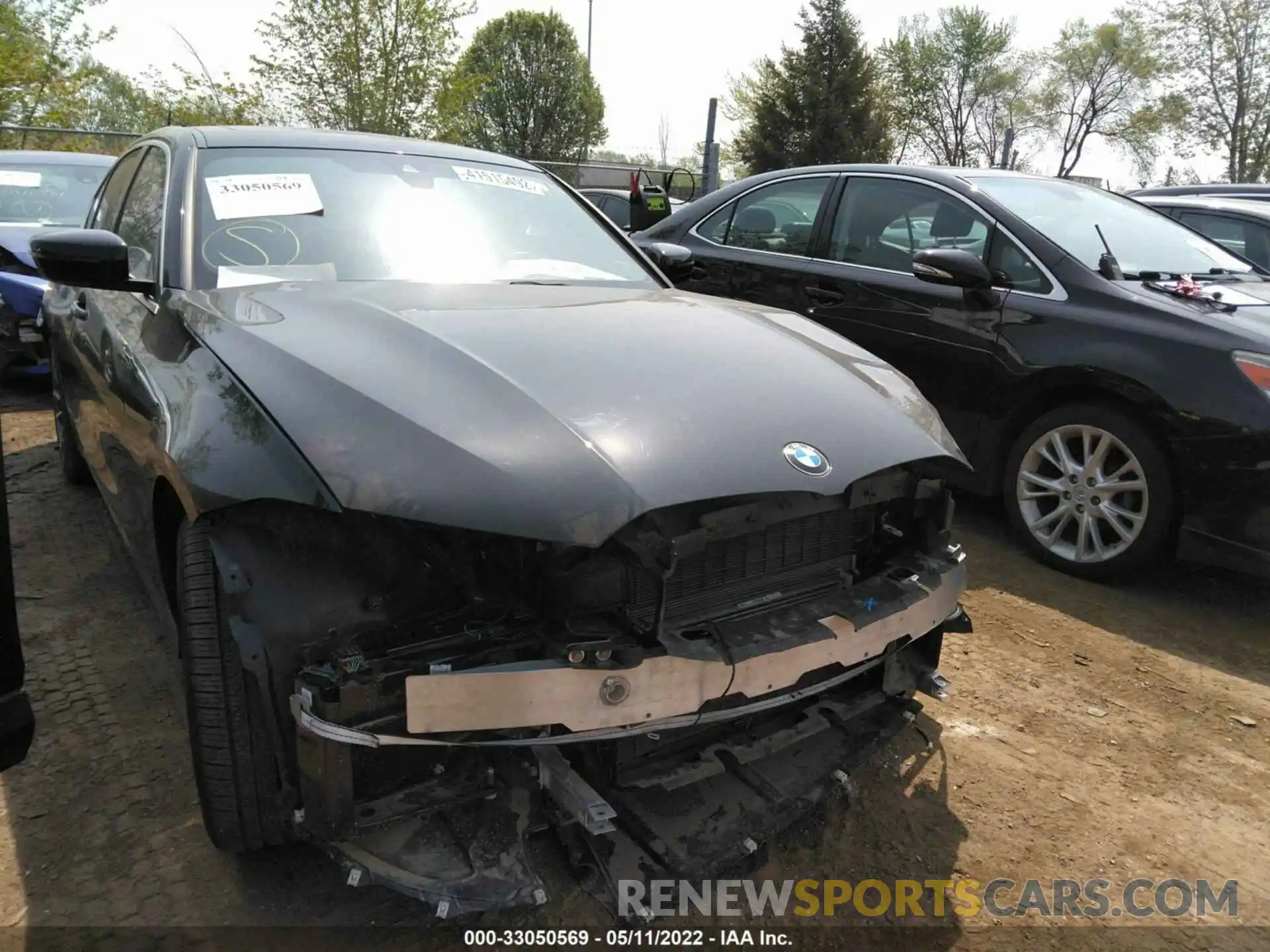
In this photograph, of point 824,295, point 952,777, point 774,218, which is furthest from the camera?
point 774,218

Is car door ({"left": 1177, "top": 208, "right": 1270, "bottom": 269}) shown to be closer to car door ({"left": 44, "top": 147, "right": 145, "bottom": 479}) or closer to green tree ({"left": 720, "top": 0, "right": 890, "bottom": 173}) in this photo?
car door ({"left": 44, "top": 147, "right": 145, "bottom": 479})

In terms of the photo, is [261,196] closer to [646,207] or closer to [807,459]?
[807,459]

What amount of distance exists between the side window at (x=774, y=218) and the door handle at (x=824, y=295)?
0.26 metres

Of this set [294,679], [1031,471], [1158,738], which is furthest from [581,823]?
[1031,471]

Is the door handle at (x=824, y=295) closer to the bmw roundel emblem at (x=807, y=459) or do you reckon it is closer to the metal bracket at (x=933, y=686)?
the metal bracket at (x=933, y=686)

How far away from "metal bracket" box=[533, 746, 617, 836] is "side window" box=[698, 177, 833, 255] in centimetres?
376

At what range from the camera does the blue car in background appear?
601 centimetres

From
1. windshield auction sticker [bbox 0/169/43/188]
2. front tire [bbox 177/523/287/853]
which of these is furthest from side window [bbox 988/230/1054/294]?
windshield auction sticker [bbox 0/169/43/188]

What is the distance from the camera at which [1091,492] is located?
12.3 ft

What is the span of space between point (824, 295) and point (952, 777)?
2.86 metres

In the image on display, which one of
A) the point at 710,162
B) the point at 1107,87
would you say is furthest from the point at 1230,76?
the point at 710,162

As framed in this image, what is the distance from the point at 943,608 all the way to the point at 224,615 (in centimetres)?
163

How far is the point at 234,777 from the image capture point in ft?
5.73

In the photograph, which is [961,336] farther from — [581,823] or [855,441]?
[581,823]
